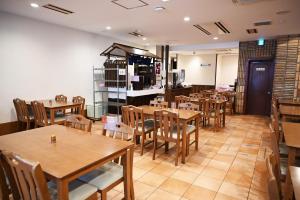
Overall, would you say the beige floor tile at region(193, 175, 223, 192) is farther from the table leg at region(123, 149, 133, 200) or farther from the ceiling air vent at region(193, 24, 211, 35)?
the ceiling air vent at region(193, 24, 211, 35)

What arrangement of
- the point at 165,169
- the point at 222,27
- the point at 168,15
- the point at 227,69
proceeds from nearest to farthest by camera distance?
the point at 165,169 < the point at 168,15 < the point at 222,27 < the point at 227,69

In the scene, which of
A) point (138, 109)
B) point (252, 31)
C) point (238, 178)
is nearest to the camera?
point (238, 178)

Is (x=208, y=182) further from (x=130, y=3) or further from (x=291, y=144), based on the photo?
(x=130, y=3)

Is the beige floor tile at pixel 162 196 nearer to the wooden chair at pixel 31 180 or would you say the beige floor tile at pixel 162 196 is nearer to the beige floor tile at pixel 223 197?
the beige floor tile at pixel 223 197

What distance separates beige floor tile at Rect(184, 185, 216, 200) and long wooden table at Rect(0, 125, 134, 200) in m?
0.81

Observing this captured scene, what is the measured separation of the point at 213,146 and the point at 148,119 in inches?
58.9

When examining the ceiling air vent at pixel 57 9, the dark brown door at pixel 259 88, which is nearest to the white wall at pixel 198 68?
the dark brown door at pixel 259 88

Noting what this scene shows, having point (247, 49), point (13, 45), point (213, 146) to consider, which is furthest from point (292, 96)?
point (13, 45)

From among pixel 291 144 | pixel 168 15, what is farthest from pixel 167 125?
pixel 168 15

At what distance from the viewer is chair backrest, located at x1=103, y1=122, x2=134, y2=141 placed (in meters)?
2.18

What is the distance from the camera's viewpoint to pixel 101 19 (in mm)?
4824

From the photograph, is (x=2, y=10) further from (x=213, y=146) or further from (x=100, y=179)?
(x=213, y=146)

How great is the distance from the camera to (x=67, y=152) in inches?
67.6

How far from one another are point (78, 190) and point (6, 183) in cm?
72
